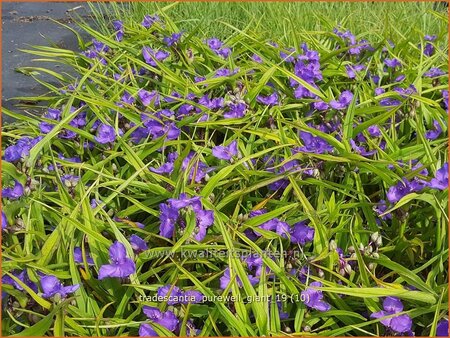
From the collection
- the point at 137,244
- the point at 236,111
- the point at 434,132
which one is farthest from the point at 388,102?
the point at 137,244

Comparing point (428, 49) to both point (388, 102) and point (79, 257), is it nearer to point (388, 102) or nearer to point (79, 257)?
point (388, 102)

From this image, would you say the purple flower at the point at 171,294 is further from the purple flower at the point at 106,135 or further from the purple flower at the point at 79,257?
the purple flower at the point at 106,135

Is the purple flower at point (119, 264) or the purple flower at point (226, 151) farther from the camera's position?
the purple flower at point (226, 151)

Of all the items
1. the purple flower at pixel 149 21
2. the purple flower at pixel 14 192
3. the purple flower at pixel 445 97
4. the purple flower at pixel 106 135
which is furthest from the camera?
the purple flower at pixel 149 21

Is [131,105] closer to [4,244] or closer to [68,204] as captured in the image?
[68,204]

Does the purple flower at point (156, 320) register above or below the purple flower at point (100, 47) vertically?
below

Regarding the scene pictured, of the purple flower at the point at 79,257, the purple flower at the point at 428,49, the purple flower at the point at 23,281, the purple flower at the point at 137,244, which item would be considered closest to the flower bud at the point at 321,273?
the purple flower at the point at 137,244
